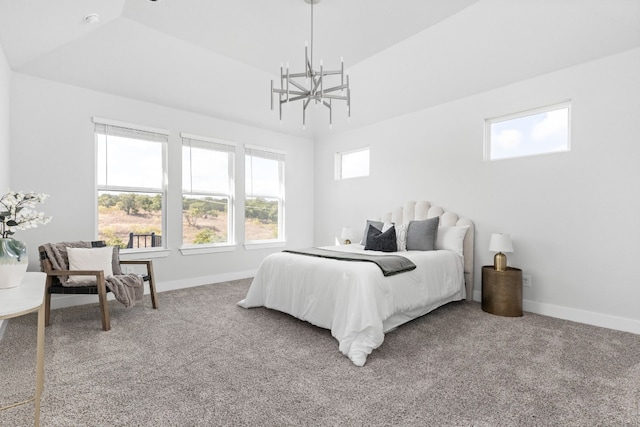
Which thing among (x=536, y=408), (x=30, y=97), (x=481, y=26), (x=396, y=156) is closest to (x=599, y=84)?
(x=481, y=26)

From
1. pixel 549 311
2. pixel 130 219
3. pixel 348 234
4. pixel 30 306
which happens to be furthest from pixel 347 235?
pixel 30 306

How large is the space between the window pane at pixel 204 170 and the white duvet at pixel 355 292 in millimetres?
2013

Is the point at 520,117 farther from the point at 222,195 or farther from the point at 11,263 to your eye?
the point at 11,263

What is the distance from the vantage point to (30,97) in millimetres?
3539

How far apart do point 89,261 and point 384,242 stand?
10.6 feet

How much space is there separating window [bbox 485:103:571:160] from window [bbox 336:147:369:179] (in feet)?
6.71

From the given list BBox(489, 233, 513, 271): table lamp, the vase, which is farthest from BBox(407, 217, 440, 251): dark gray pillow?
the vase

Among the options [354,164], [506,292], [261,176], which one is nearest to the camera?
[506,292]

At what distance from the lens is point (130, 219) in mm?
4305

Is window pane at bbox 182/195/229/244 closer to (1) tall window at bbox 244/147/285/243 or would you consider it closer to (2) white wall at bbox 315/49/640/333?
(1) tall window at bbox 244/147/285/243

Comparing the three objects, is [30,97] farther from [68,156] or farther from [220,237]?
[220,237]

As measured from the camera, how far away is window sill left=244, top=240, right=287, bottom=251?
5466 mm

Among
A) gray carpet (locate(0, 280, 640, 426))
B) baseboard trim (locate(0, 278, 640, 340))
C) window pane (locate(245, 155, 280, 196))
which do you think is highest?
window pane (locate(245, 155, 280, 196))

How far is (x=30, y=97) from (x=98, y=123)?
65cm
